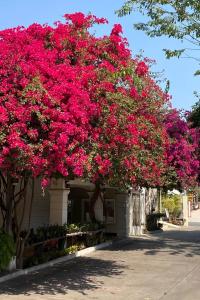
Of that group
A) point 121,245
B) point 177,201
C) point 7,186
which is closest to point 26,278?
point 7,186

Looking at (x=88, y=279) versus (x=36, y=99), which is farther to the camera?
(x=88, y=279)

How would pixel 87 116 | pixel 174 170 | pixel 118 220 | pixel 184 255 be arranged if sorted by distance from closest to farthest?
1. pixel 87 116
2. pixel 184 255
3. pixel 174 170
4. pixel 118 220

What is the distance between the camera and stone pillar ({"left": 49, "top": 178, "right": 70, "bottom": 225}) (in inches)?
698

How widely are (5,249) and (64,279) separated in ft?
5.32

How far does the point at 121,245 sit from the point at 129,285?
10.2 meters

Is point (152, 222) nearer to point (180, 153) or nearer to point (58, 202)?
point (180, 153)

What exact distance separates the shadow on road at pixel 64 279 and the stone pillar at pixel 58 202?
7.49 feet

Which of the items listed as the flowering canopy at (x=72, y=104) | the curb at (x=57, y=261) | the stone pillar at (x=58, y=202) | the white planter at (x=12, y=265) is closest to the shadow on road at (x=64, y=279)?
the curb at (x=57, y=261)

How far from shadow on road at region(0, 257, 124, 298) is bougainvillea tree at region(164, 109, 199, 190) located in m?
6.34

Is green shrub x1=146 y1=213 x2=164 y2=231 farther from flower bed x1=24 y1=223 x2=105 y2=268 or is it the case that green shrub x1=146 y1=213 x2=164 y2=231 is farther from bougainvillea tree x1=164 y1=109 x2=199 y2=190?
flower bed x1=24 y1=223 x2=105 y2=268

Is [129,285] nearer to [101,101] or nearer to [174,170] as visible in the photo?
[101,101]

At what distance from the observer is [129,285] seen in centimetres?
1171

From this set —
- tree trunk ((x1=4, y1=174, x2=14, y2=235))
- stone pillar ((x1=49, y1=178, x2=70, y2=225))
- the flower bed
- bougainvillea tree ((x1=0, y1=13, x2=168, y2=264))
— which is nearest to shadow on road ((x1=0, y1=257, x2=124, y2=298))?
the flower bed

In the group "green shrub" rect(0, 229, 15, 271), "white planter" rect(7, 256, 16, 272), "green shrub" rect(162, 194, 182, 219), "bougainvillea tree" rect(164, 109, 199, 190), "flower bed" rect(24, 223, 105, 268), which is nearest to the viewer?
"green shrub" rect(0, 229, 15, 271)
